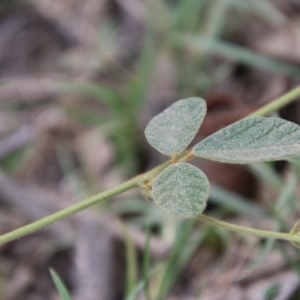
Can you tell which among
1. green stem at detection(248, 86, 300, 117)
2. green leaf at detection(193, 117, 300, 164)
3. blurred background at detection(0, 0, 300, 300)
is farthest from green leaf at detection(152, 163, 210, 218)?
blurred background at detection(0, 0, 300, 300)

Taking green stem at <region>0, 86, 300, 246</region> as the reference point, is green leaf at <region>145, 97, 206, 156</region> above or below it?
above

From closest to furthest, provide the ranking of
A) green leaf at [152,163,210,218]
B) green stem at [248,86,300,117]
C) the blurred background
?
green leaf at [152,163,210,218] < green stem at [248,86,300,117] < the blurred background

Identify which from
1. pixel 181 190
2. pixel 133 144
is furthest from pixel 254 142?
pixel 133 144

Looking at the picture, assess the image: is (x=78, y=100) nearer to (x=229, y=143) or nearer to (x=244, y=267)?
(x=244, y=267)

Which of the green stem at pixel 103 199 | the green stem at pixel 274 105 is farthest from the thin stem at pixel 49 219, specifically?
the green stem at pixel 274 105

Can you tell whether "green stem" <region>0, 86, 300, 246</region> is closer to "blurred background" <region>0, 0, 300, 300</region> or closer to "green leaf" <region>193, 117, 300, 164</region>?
"green leaf" <region>193, 117, 300, 164</region>

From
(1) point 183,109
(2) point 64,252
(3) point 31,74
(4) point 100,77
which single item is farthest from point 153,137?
(3) point 31,74
